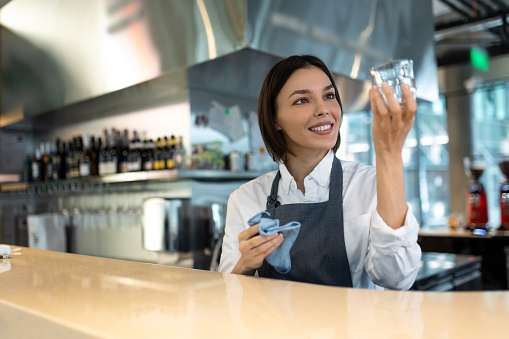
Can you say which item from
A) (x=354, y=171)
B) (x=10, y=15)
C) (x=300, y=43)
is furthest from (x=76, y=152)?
(x=354, y=171)

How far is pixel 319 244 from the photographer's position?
49.9 inches

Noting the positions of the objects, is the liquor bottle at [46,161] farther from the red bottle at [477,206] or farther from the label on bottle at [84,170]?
the red bottle at [477,206]

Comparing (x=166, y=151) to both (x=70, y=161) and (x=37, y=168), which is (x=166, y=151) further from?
(x=37, y=168)

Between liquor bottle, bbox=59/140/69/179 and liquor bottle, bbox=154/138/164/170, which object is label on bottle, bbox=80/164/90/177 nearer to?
liquor bottle, bbox=59/140/69/179

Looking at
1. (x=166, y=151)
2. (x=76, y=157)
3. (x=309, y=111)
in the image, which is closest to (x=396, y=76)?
(x=309, y=111)

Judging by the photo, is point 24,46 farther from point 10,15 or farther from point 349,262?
point 349,262

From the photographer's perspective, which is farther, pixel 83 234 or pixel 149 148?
pixel 83 234

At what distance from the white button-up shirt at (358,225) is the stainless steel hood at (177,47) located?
0.78m

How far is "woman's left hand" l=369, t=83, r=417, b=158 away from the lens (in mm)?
911

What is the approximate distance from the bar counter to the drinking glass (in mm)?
399

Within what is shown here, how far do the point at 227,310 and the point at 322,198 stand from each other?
71 cm

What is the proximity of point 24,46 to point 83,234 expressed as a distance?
1563mm

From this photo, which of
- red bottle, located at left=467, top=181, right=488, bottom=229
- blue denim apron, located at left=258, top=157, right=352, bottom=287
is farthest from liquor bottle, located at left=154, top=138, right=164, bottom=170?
red bottle, located at left=467, top=181, right=488, bottom=229

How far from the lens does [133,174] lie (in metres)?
2.83
